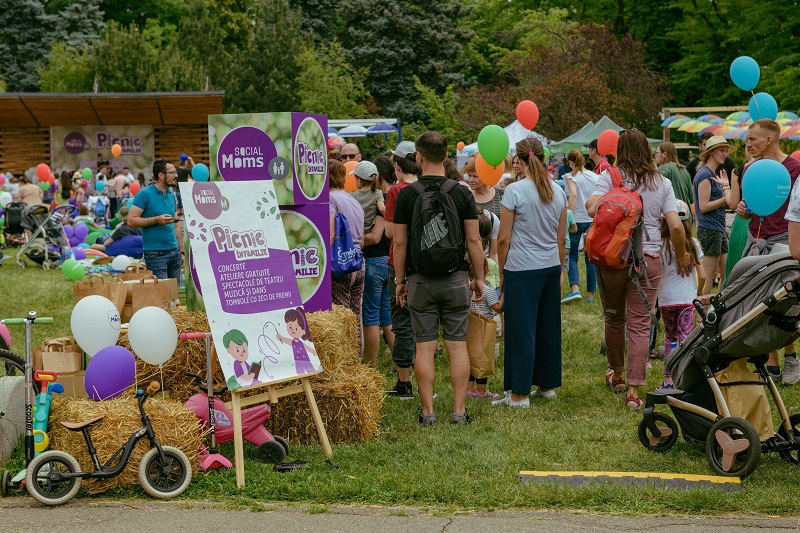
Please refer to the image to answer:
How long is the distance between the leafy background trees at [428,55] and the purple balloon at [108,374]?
28826mm

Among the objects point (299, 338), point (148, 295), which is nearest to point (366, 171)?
point (148, 295)

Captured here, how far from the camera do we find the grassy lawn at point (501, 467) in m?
5.26

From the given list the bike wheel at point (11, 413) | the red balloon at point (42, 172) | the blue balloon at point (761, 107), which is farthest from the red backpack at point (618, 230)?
the red balloon at point (42, 172)

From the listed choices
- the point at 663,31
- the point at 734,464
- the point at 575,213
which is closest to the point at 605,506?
the point at 734,464

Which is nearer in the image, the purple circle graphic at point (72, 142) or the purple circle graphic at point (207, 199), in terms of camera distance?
the purple circle graphic at point (207, 199)

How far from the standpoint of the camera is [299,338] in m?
6.28

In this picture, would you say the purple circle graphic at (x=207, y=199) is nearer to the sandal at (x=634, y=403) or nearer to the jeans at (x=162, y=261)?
the sandal at (x=634, y=403)

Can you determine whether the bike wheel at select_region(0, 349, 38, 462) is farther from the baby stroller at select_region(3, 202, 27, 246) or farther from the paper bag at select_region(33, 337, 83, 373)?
the baby stroller at select_region(3, 202, 27, 246)

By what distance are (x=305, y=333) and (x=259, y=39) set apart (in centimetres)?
4202

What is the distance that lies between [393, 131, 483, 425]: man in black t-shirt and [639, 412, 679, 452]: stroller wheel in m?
1.35

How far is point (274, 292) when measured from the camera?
20.4ft

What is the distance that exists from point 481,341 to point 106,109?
1156 inches

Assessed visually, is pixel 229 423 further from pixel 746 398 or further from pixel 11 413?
pixel 746 398

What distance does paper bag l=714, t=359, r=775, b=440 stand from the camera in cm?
598
